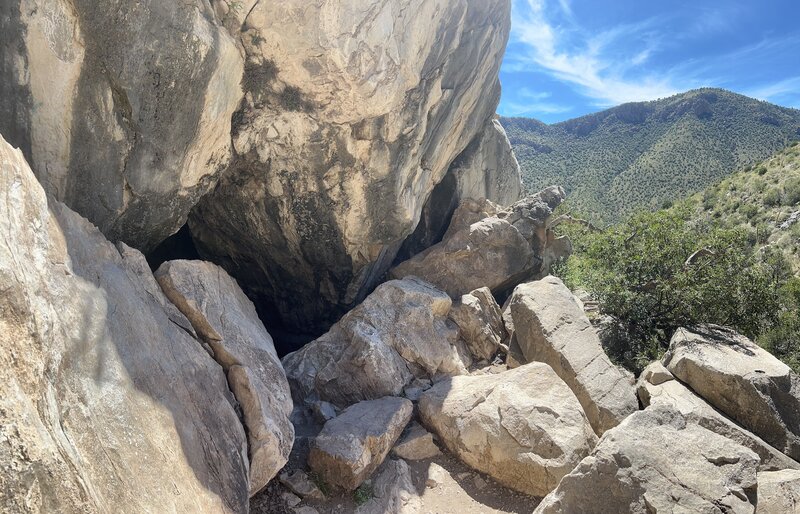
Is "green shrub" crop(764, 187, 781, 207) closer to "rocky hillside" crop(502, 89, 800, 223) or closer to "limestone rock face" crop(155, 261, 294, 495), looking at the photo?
"rocky hillside" crop(502, 89, 800, 223)

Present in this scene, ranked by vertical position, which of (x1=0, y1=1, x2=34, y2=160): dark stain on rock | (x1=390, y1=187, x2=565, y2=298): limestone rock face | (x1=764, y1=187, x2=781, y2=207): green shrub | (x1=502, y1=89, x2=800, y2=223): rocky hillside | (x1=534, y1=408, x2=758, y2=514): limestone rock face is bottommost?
(x1=534, y1=408, x2=758, y2=514): limestone rock face

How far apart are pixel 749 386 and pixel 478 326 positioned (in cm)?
541

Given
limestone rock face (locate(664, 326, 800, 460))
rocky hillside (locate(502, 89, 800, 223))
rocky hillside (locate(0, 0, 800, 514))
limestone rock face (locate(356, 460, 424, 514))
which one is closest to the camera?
rocky hillside (locate(0, 0, 800, 514))

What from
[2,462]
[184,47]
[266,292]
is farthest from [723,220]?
[2,462]

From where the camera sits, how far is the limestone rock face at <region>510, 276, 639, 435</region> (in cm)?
858

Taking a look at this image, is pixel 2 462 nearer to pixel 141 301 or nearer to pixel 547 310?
pixel 141 301

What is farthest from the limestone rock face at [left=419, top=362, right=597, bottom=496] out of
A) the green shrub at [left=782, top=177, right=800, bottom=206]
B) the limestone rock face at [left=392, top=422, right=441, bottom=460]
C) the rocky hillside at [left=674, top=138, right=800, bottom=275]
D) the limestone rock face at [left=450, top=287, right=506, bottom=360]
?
the green shrub at [left=782, top=177, right=800, bottom=206]

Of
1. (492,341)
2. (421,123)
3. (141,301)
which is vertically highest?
(421,123)

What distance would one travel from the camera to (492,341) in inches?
464

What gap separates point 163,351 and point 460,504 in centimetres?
470

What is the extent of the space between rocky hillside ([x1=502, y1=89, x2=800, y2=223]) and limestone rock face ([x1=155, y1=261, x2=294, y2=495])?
45.8 meters

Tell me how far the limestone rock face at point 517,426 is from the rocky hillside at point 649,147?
43.3m

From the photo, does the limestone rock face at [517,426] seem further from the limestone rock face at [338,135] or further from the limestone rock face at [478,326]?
the limestone rock face at [338,135]

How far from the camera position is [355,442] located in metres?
7.27
